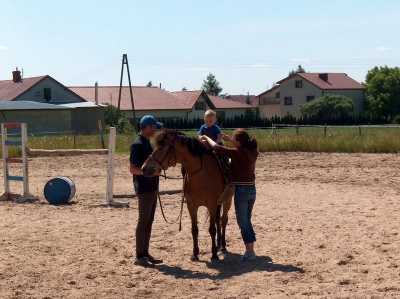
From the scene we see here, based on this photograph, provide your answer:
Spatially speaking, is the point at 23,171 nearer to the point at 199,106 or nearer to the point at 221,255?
the point at 221,255

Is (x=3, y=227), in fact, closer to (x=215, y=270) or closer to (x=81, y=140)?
(x=215, y=270)

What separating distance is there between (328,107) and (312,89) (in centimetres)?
885

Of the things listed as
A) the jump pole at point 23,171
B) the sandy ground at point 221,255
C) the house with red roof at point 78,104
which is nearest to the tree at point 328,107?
the house with red roof at point 78,104

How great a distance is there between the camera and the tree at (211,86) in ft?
373

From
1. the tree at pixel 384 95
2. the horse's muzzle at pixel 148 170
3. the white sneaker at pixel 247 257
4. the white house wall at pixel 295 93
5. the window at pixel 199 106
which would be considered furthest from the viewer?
the white house wall at pixel 295 93

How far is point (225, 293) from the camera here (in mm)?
6492

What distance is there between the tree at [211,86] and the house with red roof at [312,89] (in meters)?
32.9

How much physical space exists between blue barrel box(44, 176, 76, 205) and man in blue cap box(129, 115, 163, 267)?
5.11 m

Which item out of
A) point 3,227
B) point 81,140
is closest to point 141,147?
point 3,227

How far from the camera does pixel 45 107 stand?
47.8 meters

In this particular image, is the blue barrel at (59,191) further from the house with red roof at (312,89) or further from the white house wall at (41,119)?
the house with red roof at (312,89)

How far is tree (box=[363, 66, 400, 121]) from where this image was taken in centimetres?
7444

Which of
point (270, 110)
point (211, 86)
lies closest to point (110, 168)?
point (270, 110)

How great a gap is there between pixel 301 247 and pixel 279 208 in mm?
3375
